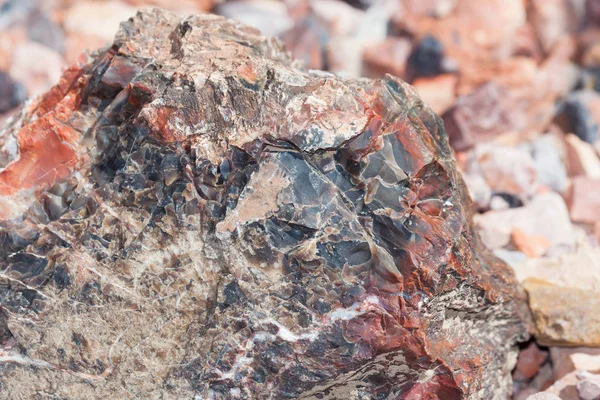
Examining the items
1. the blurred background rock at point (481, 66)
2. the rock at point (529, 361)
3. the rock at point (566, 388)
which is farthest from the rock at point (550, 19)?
the rock at point (566, 388)

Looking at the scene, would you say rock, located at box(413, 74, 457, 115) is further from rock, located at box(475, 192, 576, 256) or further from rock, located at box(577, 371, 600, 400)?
rock, located at box(577, 371, 600, 400)

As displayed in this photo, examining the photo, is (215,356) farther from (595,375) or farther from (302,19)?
(302,19)

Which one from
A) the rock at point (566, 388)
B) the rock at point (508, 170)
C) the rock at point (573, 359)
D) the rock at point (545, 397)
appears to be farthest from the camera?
the rock at point (508, 170)

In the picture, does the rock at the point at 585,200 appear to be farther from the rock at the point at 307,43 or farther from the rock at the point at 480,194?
the rock at the point at 307,43

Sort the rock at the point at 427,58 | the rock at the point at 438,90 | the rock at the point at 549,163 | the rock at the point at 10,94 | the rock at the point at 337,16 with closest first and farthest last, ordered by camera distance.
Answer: the rock at the point at 549,163 → the rock at the point at 10,94 → the rock at the point at 438,90 → the rock at the point at 427,58 → the rock at the point at 337,16

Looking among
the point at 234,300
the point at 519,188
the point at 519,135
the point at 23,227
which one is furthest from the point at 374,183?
the point at 519,135

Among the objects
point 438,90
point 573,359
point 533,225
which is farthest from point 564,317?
point 438,90

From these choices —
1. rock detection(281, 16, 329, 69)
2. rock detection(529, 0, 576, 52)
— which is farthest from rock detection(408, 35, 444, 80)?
rock detection(529, 0, 576, 52)

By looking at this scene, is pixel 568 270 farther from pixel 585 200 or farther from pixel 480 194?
pixel 585 200
